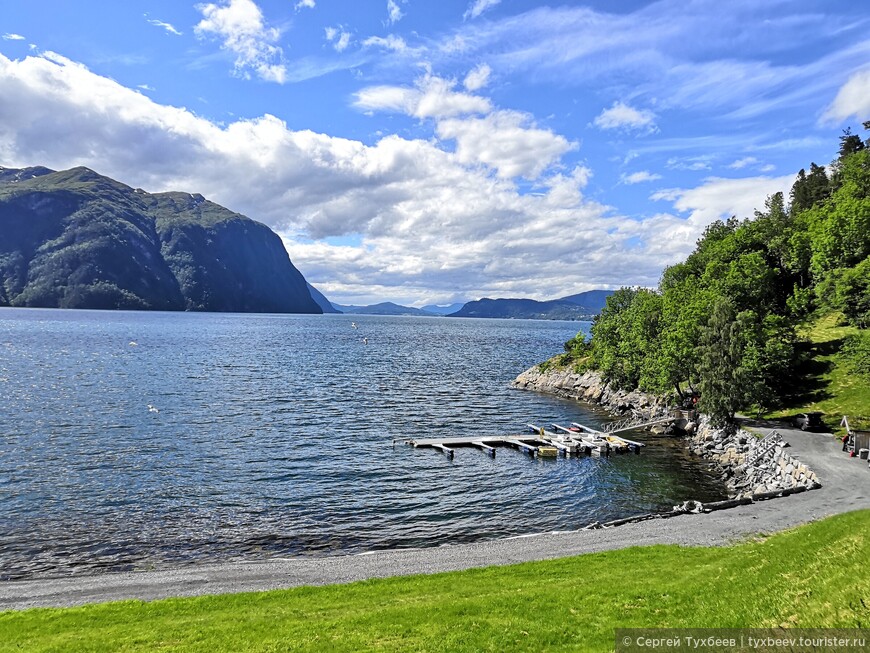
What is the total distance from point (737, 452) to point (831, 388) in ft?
64.9

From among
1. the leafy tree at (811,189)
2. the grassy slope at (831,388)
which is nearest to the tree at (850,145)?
the leafy tree at (811,189)

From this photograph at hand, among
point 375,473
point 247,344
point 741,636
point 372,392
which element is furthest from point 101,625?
point 247,344

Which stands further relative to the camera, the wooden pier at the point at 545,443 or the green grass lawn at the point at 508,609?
the wooden pier at the point at 545,443

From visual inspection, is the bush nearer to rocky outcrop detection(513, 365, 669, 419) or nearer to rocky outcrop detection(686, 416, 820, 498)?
rocky outcrop detection(686, 416, 820, 498)

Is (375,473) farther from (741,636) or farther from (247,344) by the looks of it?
(247,344)

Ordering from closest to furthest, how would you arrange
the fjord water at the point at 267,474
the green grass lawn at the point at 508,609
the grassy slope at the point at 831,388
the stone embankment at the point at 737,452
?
1. the green grass lawn at the point at 508,609
2. the fjord water at the point at 267,474
3. the stone embankment at the point at 737,452
4. the grassy slope at the point at 831,388

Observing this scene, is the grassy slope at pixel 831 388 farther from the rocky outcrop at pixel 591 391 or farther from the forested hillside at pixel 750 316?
the rocky outcrop at pixel 591 391

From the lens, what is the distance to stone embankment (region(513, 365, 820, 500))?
41047 mm

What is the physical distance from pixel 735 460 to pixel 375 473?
118 ft

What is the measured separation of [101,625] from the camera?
20.0m

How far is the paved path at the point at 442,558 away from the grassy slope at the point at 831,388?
19.6 m

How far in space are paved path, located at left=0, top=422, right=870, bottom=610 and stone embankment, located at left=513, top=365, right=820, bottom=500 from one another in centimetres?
235

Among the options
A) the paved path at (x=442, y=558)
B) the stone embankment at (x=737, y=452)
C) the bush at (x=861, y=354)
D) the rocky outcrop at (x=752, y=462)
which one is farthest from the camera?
the bush at (x=861, y=354)

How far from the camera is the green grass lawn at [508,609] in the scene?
15984mm
